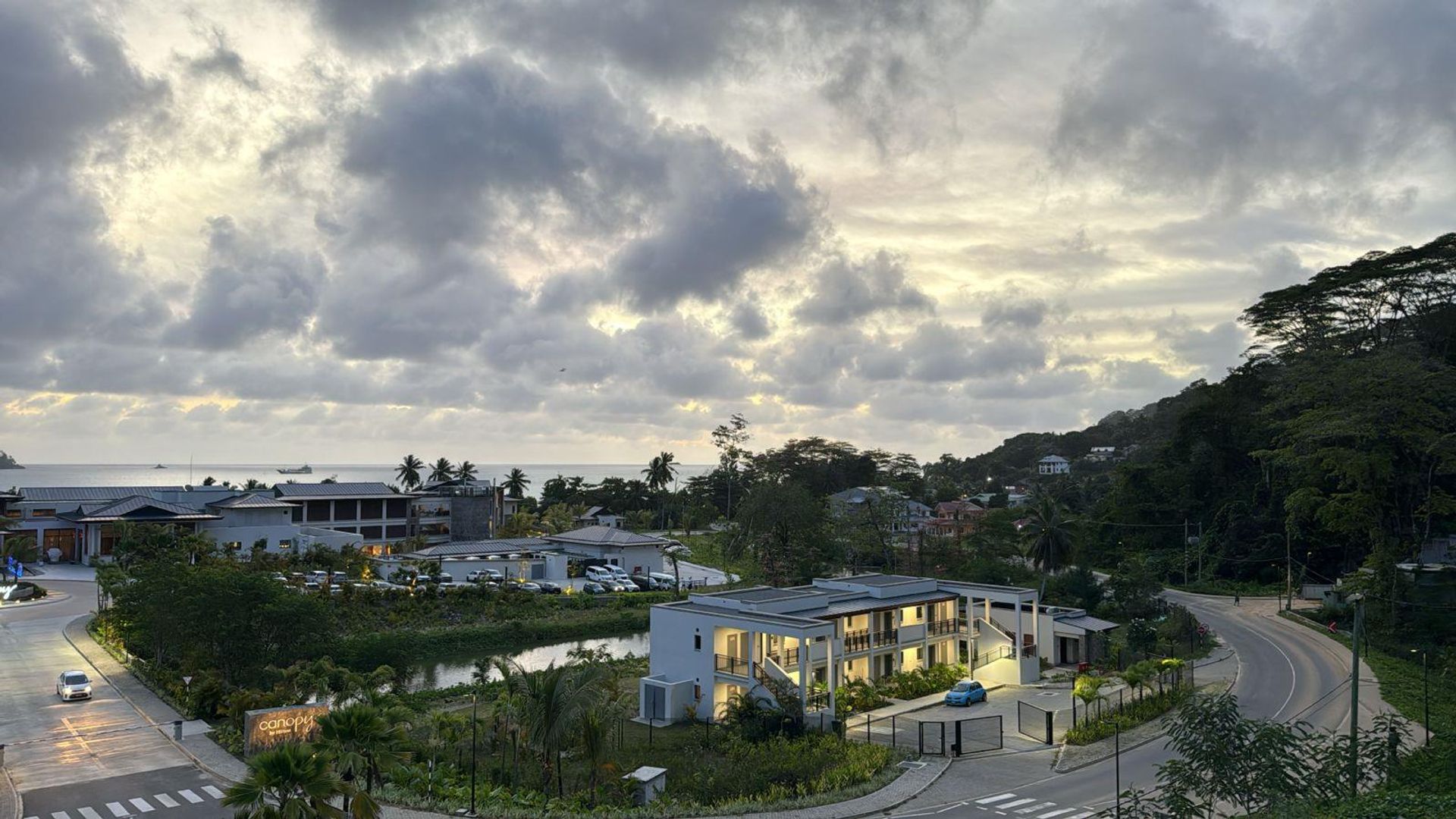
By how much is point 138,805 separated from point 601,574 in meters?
54.9

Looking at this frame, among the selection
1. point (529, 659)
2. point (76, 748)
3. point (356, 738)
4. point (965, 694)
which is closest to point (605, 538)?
point (529, 659)

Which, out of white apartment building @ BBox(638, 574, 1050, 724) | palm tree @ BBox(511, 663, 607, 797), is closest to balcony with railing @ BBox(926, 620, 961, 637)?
white apartment building @ BBox(638, 574, 1050, 724)

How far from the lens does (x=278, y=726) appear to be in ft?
98.2

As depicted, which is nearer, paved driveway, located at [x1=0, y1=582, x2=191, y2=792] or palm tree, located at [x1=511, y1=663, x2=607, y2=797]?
palm tree, located at [x1=511, y1=663, x2=607, y2=797]

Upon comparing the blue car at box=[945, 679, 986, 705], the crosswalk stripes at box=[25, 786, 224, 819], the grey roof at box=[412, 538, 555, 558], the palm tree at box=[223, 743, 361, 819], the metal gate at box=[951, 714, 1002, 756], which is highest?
the palm tree at box=[223, 743, 361, 819]

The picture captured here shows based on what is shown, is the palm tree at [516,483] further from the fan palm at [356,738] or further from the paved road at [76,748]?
the fan palm at [356,738]

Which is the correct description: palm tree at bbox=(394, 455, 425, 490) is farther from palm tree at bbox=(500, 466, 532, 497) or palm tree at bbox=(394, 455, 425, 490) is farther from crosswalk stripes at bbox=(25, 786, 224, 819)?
crosswalk stripes at bbox=(25, 786, 224, 819)

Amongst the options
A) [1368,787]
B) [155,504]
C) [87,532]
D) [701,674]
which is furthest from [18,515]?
[1368,787]

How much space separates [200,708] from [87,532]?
5564 centimetres

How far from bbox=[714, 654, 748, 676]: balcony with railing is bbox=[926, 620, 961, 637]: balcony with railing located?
35.1 ft

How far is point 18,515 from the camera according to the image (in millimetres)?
79562

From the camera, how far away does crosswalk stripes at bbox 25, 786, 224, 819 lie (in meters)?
25.1

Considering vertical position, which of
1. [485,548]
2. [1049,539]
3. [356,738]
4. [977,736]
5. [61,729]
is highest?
[356,738]

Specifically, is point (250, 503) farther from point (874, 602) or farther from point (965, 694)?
point (965, 694)
